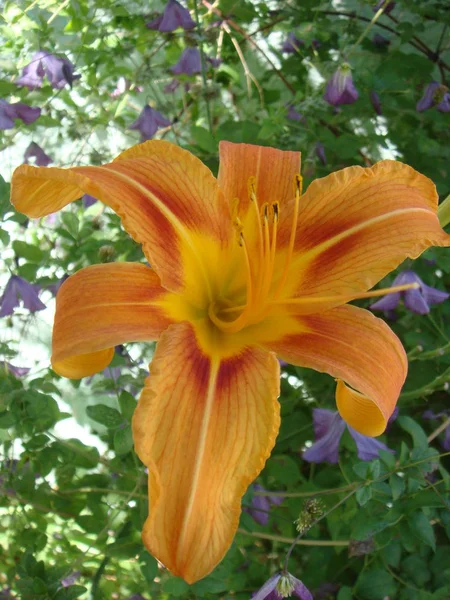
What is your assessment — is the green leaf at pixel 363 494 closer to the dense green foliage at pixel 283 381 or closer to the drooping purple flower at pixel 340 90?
the dense green foliage at pixel 283 381

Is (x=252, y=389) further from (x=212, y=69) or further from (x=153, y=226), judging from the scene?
(x=212, y=69)

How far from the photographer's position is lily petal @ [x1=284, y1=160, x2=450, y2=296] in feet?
2.79

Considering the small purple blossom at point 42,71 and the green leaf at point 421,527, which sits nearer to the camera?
the green leaf at point 421,527

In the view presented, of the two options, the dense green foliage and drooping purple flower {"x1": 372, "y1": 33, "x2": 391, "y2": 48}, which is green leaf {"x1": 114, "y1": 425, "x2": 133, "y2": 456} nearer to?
the dense green foliage

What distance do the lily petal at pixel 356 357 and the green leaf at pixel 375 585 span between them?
39 cm

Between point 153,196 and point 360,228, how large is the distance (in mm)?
267

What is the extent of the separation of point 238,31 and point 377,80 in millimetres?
361

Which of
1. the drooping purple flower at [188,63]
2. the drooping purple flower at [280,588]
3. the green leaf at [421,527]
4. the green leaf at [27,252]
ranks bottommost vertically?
the green leaf at [421,527]

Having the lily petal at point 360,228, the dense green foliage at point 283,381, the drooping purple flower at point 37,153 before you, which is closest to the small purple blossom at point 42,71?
the dense green foliage at point 283,381

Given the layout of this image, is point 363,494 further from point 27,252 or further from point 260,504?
point 27,252

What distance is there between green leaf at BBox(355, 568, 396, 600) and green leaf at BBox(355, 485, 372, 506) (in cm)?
23

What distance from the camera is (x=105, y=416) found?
102cm

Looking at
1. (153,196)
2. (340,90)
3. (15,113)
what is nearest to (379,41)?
(340,90)

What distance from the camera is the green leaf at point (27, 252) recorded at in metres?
1.26
